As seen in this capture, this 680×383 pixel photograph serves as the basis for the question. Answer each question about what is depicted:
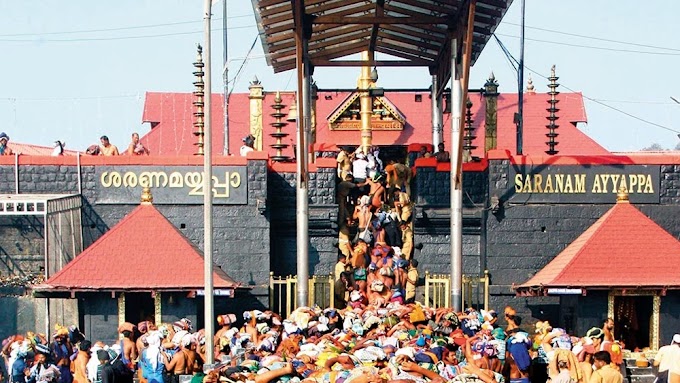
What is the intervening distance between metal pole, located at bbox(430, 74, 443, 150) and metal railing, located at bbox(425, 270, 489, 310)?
481 cm

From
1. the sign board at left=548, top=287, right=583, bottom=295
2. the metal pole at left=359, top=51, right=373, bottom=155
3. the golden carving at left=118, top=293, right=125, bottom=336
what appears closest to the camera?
the sign board at left=548, top=287, right=583, bottom=295

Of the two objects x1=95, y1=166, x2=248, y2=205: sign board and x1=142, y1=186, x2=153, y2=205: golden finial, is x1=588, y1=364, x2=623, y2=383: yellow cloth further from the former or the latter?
x1=142, y1=186, x2=153, y2=205: golden finial

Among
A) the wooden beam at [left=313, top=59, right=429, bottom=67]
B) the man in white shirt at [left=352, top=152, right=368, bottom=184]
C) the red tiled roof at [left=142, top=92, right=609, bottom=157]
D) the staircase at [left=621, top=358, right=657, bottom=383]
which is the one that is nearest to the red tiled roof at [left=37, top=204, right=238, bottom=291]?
the man in white shirt at [left=352, top=152, right=368, bottom=184]

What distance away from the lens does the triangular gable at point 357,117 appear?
47.4 m

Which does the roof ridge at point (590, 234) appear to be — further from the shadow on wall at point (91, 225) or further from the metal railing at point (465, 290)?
the shadow on wall at point (91, 225)

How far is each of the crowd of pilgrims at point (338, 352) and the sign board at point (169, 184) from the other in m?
4.17

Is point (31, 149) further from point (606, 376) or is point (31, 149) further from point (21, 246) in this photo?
point (606, 376)

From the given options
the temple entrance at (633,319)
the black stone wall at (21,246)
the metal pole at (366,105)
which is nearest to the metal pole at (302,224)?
the metal pole at (366,105)

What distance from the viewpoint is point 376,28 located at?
32750 mm

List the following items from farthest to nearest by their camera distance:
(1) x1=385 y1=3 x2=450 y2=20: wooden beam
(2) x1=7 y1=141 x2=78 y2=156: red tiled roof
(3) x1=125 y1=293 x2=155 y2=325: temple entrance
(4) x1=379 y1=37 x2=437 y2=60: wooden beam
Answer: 1. (2) x1=7 y1=141 x2=78 y2=156: red tiled roof
2. (4) x1=379 y1=37 x2=437 y2=60: wooden beam
3. (1) x1=385 y1=3 x2=450 y2=20: wooden beam
4. (3) x1=125 y1=293 x2=155 y2=325: temple entrance

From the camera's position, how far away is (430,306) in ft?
104

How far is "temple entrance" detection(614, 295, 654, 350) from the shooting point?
97.9 feet

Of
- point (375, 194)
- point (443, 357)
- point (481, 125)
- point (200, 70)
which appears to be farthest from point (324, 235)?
point (481, 125)

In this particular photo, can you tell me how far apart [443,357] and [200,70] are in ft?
52.9
